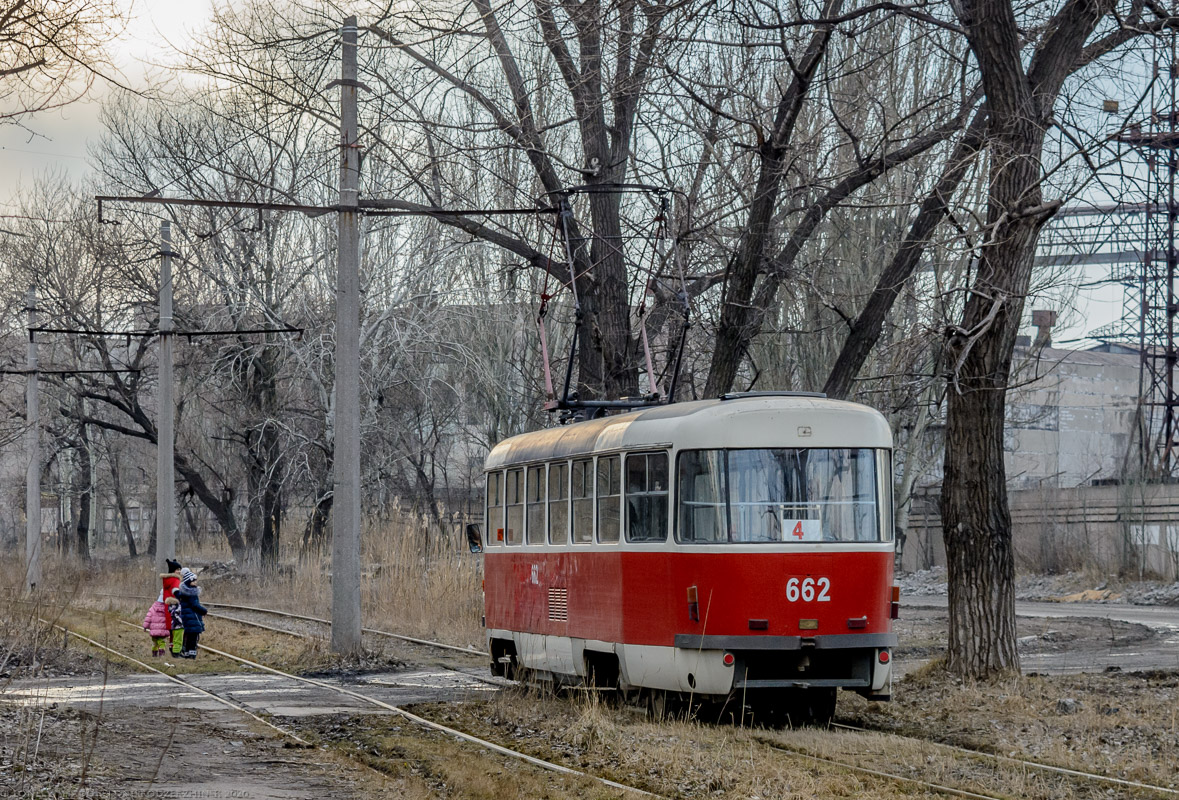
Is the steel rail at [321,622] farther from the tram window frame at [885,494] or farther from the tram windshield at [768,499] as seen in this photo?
the tram window frame at [885,494]

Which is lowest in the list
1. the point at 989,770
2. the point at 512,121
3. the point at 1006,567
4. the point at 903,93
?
the point at 989,770

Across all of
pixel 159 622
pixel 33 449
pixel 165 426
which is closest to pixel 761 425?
pixel 159 622

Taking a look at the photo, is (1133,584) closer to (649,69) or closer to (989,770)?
(649,69)

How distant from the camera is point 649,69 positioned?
63.3 ft

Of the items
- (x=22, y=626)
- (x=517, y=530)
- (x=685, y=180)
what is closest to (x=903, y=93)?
(x=685, y=180)

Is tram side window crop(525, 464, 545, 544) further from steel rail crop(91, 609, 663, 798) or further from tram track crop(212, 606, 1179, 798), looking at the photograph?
tram track crop(212, 606, 1179, 798)

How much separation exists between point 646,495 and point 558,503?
212cm

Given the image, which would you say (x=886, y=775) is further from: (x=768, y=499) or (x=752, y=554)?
(x=768, y=499)

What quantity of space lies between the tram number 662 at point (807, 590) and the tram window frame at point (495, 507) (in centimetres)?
521

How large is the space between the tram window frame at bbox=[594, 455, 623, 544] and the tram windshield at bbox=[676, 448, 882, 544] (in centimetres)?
95

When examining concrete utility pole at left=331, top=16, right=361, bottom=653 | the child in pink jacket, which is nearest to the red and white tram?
concrete utility pole at left=331, top=16, right=361, bottom=653

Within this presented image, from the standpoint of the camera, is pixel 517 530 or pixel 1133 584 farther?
pixel 1133 584

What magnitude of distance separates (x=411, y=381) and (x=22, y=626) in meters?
15.1

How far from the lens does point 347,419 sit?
18344 millimetres
